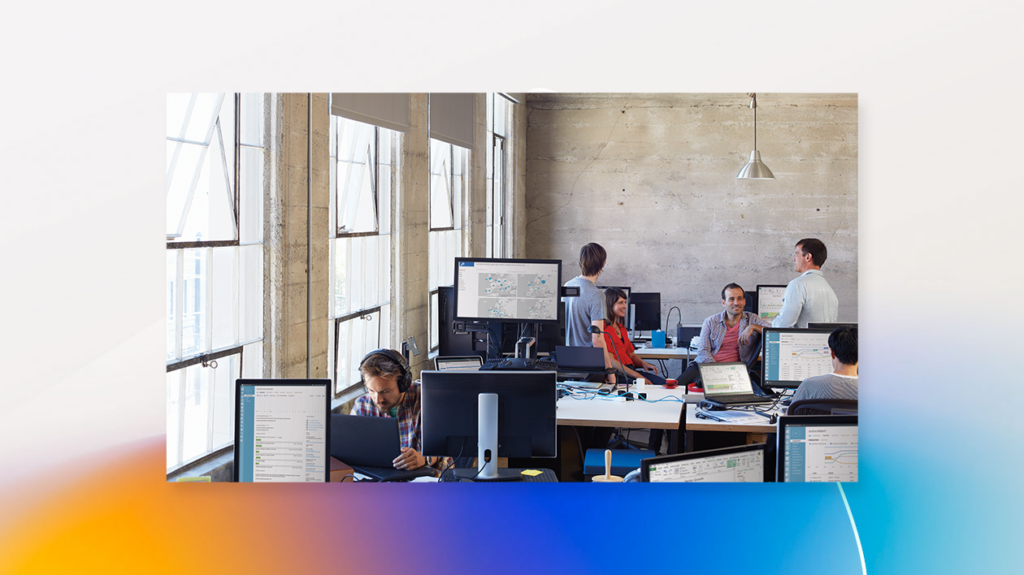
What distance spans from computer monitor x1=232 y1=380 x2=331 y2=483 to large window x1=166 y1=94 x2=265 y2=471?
0.75 m

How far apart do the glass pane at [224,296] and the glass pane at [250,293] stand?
0.13 feet

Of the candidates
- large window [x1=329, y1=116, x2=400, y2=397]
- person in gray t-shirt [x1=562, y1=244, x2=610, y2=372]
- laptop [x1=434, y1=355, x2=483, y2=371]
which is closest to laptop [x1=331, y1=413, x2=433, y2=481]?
laptop [x1=434, y1=355, x2=483, y2=371]

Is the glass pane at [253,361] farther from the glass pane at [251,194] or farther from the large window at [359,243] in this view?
the large window at [359,243]

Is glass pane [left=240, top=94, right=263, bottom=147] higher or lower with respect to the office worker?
higher

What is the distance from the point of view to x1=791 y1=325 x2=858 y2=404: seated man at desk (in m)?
3.51

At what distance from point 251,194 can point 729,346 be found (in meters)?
3.36

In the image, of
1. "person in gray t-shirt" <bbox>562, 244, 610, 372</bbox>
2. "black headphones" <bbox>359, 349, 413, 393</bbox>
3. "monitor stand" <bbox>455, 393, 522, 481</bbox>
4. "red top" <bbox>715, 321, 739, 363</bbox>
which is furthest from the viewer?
"red top" <bbox>715, 321, 739, 363</bbox>

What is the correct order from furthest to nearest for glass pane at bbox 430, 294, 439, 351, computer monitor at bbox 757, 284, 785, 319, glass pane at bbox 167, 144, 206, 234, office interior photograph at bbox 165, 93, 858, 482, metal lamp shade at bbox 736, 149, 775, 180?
metal lamp shade at bbox 736, 149, 775, 180 < computer monitor at bbox 757, 284, 785, 319 < glass pane at bbox 430, 294, 439, 351 < glass pane at bbox 167, 144, 206, 234 < office interior photograph at bbox 165, 93, 858, 482

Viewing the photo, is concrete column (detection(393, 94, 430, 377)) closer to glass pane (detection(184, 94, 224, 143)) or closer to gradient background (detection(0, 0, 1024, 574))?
glass pane (detection(184, 94, 224, 143))

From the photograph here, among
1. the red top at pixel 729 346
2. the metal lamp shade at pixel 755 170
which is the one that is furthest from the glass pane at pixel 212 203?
the metal lamp shade at pixel 755 170

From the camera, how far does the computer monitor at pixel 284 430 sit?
98.5 inches
